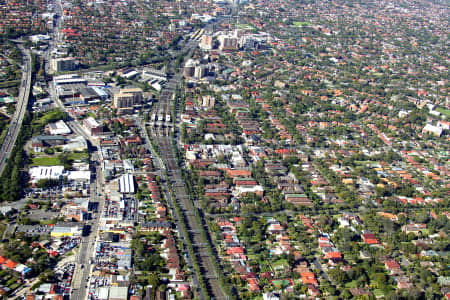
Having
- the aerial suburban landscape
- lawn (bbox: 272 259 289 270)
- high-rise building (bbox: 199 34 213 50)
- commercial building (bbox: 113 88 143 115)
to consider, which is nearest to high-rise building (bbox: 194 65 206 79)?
the aerial suburban landscape

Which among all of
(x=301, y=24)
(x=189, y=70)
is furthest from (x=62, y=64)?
(x=301, y=24)

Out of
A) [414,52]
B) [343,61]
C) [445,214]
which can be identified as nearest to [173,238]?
[445,214]

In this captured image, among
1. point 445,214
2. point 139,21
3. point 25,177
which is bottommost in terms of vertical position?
point 445,214

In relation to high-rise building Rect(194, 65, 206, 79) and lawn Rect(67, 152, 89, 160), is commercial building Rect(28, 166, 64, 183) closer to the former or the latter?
lawn Rect(67, 152, 89, 160)

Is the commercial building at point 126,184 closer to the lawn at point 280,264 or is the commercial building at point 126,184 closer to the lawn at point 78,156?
the lawn at point 78,156

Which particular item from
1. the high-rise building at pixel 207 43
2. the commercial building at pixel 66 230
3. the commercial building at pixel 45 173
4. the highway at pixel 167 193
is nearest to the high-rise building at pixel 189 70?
the high-rise building at pixel 207 43

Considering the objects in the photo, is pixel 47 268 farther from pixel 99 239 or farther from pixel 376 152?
pixel 376 152

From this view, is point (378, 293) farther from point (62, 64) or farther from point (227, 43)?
point (227, 43)
